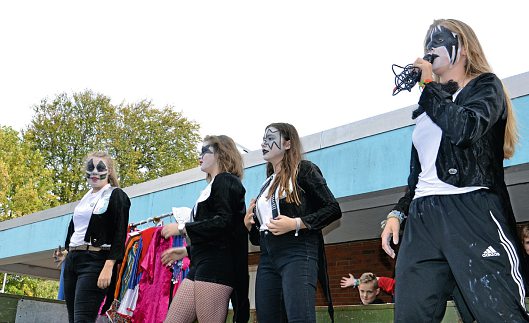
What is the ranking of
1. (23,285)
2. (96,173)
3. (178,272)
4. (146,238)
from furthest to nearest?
(23,285) < (146,238) < (178,272) < (96,173)

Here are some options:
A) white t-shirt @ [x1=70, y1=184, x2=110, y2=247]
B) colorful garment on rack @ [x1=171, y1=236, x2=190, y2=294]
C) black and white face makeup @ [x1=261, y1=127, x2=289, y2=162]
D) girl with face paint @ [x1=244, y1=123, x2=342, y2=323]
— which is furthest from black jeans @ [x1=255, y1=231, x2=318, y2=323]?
colorful garment on rack @ [x1=171, y1=236, x2=190, y2=294]

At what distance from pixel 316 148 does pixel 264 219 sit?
4715 millimetres

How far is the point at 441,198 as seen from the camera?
2518mm

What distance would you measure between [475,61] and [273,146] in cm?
180

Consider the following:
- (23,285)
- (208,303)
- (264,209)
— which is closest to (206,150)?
(264,209)

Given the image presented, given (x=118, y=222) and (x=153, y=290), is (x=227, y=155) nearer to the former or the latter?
(x=118, y=222)

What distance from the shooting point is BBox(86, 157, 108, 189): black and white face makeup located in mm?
5207

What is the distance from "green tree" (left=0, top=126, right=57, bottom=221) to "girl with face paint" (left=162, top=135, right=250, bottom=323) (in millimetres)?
26515

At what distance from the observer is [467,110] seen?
243cm

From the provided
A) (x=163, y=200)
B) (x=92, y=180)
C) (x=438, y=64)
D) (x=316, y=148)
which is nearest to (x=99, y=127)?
(x=163, y=200)

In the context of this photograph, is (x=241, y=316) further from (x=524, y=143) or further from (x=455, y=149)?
(x=524, y=143)

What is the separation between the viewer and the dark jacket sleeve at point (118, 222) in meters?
4.71

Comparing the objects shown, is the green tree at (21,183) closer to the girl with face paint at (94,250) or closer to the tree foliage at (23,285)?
the tree foliage at (23,285)

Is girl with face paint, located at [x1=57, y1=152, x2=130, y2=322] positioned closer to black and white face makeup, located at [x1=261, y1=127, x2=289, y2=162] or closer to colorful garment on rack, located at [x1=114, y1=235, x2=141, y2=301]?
colorful garment on rack, located at [x1=114, y1=235, x2=141, y2=301]
